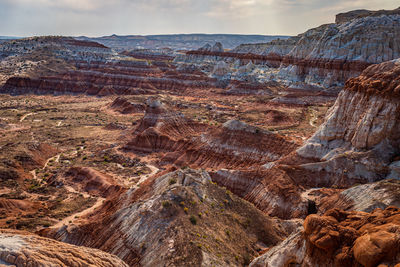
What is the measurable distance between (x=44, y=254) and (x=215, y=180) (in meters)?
19.2

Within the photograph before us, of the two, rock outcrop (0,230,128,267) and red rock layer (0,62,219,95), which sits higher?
red rock layer (0,62,219,95)

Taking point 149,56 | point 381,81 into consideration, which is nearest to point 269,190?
point 381,81

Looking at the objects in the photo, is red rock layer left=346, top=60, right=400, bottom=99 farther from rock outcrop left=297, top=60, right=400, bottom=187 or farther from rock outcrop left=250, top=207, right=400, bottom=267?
rock outcrop left=250, top=207, right=400, bottom=267

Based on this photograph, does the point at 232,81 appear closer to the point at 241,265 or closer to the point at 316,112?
the point at 316,112

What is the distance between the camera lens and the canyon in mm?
12523

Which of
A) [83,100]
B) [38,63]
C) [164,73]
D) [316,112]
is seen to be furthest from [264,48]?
[38,63]

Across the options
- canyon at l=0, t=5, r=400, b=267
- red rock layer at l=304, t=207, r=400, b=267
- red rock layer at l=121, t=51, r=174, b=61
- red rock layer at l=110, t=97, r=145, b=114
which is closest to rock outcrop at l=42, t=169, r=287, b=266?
canyon at l=0, t=5, r=400, b=267

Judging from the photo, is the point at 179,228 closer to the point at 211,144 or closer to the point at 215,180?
the point at 215,180

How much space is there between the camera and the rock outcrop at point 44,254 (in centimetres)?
1125

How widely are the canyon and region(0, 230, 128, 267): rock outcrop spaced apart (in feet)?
0.22

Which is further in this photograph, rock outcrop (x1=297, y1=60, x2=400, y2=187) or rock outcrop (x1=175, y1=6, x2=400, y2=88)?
rock outcrop (x1=175, y1=6, x2=400, y2=88)

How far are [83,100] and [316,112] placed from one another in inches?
3101

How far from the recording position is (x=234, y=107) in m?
85.6

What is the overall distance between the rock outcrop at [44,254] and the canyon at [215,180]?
0.07 m
